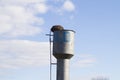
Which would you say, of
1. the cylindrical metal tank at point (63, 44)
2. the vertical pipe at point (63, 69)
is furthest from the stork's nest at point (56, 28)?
the vertical pipe at point (63, 69)

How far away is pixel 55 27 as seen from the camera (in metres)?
55.6

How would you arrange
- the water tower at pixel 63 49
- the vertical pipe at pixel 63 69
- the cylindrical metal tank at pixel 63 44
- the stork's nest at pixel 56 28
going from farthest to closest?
the stork's nest at pixel 56 28 → the cylindrical metal tank at pixel 63 44 → the water tower at pixel 63 49 → the vertical pipe at pixel 63 69

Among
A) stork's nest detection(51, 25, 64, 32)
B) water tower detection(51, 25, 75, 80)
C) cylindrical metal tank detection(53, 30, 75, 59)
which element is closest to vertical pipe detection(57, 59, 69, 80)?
→ water tower detection(51, 25, 75, 80)

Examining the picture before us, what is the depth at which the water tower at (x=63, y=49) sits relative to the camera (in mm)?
52625

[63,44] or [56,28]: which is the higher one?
[56,28]

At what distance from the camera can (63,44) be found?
53.3 meters

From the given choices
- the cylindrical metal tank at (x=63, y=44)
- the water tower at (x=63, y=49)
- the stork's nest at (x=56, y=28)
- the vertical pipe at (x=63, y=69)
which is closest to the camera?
the vertical pipe at (x=63, y=69)

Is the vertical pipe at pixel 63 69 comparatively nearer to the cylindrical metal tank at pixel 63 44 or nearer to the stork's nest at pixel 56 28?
the cylindrical metal tank at pixel 63 44

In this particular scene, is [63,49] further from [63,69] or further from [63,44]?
[63,69]

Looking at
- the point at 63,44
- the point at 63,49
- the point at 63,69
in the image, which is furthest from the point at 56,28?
the point at 63,69

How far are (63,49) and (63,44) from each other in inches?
30.4

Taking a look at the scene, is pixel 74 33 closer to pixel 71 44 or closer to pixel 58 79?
pixel 71 44

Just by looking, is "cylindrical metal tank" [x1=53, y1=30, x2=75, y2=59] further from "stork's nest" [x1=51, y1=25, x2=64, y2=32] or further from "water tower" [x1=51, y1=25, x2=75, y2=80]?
"stork's nest" [x1=51, y1=25, x2=64, y2=32]

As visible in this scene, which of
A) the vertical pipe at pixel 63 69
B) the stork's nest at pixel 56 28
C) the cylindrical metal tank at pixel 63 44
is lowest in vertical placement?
the vertical pipe at pixel 63 69
